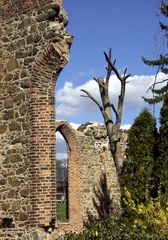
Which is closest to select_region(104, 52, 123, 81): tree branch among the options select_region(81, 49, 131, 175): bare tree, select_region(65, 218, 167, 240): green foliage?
select_region(81, 49, 131, 175): bare tree

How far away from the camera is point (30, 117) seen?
455 inches

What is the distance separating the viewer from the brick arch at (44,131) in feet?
36.7

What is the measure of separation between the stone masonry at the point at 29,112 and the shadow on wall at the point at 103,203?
305 inches

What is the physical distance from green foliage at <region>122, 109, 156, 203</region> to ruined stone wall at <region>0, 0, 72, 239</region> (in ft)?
13.0

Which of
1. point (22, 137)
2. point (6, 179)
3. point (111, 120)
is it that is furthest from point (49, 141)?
point (111, 120)

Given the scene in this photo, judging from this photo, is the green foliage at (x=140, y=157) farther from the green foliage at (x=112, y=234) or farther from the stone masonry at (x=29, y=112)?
the green foliage at (x=112, y=234)

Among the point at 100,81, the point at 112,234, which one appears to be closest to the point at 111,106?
the point at 100,81

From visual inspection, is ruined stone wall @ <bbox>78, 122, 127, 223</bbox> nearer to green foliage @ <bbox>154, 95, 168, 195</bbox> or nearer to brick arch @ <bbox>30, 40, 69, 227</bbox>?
green foliage @ <bbox>154, 95, 168, 195</bbox>

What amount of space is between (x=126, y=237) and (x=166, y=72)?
690 inches

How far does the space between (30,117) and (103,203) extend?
918 cm

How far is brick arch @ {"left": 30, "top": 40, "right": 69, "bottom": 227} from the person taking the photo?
36.7 feet

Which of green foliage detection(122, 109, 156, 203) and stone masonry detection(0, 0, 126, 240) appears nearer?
stone masonry detection(0, 0, 126, 240)

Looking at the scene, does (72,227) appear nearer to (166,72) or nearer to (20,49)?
(20,49)

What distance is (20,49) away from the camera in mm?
12102
